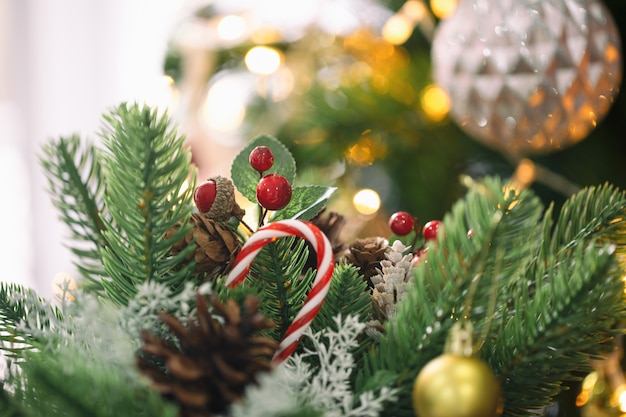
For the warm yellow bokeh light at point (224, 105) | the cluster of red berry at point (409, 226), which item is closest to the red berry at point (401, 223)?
the cluster of red berry at point (409, 226)

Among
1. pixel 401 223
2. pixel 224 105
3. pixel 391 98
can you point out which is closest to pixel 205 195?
pixel 401 223

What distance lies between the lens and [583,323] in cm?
25

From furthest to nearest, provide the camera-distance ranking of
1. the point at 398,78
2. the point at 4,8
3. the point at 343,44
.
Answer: the point at 4,8 → the point at 343,44 → the point at 398,78

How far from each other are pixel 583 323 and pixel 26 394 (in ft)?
0.69

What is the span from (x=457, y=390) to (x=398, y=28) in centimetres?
63

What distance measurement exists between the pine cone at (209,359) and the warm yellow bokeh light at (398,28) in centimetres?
61

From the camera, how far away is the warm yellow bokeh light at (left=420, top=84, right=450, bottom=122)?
29.5 inches

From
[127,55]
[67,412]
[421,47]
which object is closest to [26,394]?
[67,412]

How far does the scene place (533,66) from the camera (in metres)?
0.54

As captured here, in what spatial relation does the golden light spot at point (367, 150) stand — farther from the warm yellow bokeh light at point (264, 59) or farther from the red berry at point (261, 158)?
the red berry at point (261, 158)

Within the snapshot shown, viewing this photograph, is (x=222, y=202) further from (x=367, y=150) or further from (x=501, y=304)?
(x=367, y=150)

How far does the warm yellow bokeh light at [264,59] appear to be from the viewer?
2.94 feet

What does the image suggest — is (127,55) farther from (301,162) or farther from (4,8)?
(301,162)

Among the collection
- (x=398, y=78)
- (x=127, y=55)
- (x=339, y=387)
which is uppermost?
(x=127, y=55)
